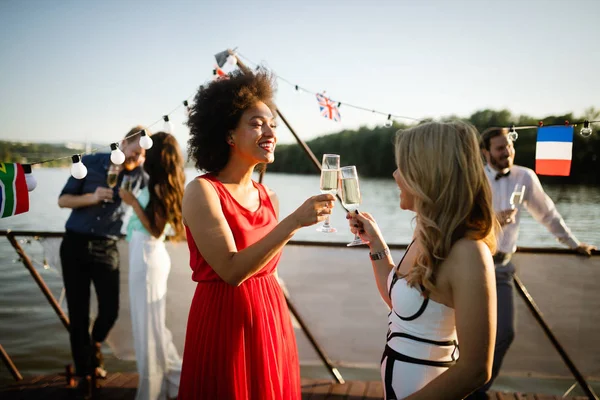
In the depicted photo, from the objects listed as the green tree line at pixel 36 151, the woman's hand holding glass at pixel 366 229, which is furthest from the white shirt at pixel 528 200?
the green tree line at pixel 36 151

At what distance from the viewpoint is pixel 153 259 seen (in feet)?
10.8

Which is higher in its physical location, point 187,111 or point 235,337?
point 187,111

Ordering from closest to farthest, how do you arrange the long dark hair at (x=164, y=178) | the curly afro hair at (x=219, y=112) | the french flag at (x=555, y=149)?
the curly afro hair at (x=219, y=112), the french flag at (x=555, y=149), the long dark hair at (x=164, y=178)

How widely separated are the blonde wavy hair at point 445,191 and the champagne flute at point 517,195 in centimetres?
220

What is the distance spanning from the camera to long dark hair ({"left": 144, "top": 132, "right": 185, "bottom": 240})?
3.16 metres

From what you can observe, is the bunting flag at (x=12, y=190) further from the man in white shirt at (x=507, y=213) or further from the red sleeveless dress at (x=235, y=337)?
the man in white shirt at (x=507, y=213)

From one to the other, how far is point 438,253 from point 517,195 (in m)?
2.38

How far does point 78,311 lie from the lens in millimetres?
3412

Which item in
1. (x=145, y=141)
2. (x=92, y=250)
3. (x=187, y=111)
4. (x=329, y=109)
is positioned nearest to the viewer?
(x=187, y=111)

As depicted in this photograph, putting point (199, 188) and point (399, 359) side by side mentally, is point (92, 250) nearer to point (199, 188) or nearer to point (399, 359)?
point (199, 188)

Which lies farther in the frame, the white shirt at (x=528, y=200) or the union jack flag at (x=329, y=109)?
the union jack flag at (x=329, y=109)

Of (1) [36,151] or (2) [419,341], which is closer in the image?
(2) [419,341]

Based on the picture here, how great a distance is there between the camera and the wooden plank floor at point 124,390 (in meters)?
3.34

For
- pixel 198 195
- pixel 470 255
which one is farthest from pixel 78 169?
pixel 470 255
